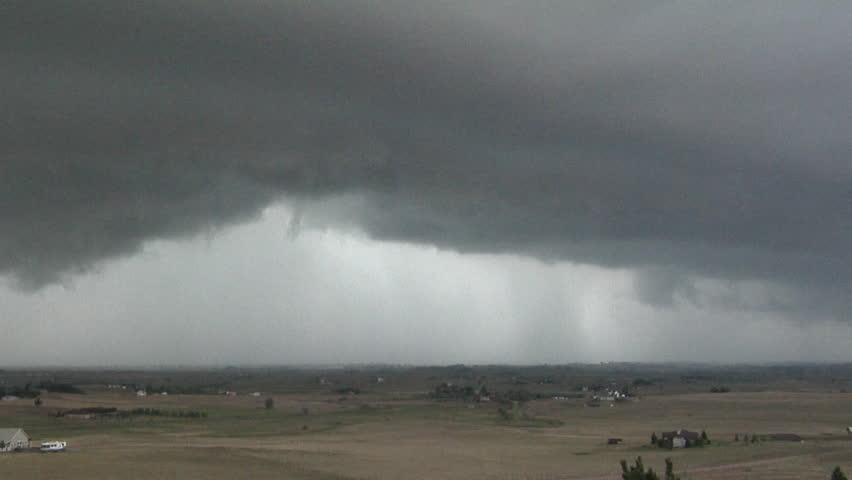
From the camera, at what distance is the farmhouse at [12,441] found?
89.2 metres

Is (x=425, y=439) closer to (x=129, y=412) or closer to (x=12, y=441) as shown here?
(x=12, y=441)

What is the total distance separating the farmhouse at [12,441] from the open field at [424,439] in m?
5.85

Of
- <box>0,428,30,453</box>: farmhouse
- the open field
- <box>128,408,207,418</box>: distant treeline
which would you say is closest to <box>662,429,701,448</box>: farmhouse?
the open field

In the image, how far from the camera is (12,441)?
9088cm

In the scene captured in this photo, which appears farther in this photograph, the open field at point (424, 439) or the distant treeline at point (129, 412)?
the distant treeline at point (129, 412)

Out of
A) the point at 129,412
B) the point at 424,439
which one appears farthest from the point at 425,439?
the point at 129,412

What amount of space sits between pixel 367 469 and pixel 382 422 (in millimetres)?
63592

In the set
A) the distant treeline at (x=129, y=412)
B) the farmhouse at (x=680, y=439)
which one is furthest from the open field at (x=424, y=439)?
the distant treeline at (x=129, y=412)

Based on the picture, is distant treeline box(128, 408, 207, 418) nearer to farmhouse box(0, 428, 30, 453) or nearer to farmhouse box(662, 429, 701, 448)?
farmhouse box(0, 428, 30, 453)

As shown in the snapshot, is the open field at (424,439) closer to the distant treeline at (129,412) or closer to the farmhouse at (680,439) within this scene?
the farmhouse at (680,439)

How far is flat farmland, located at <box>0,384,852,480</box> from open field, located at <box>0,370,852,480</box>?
20 cm

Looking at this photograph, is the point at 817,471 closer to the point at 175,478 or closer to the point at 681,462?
the point at 681,462

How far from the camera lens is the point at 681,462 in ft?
265

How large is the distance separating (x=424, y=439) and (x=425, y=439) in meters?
0.13
